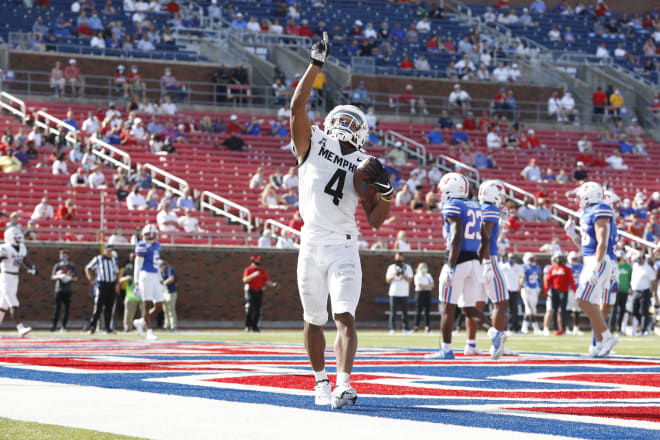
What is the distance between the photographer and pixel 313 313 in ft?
22.8

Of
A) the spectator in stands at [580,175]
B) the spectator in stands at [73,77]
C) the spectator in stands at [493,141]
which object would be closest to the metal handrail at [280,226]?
the spectator in stands at [73,77]

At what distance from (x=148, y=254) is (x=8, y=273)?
214 centimetres

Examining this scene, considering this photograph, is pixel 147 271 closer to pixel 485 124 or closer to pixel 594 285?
pixel 594 285

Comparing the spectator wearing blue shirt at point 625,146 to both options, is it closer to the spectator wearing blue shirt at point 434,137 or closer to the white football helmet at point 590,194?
the spectator wearing blue shirt at point 434,137

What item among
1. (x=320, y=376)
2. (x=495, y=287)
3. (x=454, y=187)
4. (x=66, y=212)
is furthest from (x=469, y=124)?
(x=320, y=376)

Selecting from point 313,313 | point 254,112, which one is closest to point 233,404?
point 313,313

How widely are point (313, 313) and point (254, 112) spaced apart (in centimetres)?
2580

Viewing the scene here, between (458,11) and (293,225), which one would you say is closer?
(293,225)

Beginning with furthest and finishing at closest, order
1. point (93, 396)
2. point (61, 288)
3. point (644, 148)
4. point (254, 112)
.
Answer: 1. point (644, 148)
2. point (254, 112)
3. point (61, 288)
4. point (93, 396)

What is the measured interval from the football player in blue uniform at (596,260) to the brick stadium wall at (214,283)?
12.7 meters

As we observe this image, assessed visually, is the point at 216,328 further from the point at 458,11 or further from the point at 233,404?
the point at 458,11

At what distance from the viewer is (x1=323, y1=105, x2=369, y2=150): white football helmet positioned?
705 cm

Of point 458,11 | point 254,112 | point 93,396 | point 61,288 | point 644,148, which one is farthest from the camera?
point 458,11

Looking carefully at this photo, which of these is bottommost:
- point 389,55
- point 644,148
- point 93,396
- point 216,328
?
point 216,328
